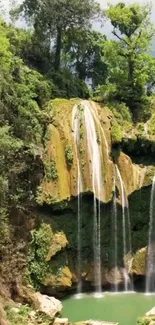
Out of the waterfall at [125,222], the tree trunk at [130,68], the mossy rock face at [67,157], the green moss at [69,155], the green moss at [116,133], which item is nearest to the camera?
the mossy rock face at [67,157]

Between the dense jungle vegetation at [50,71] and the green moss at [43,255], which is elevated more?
the dense jungle vegetation at [50,71]

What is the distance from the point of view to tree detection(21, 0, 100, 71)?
1222 inches

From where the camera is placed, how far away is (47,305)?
19.4 metres

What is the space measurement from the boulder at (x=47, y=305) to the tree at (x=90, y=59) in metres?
20.4

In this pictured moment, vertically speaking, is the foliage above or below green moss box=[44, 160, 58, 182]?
below

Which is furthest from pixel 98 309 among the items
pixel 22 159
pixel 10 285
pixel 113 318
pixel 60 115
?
pixel 60 115

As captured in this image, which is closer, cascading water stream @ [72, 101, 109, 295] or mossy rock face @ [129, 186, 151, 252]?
cascading water stream @ [72, 101, 109, 295]

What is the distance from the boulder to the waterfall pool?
86 cm

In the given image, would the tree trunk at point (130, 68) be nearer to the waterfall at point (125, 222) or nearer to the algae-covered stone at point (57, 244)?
the waterfall at point (125, 222)

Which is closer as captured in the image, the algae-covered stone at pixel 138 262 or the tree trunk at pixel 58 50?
the algae-covered stone at pixel 138 262

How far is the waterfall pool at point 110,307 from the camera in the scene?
797 inches

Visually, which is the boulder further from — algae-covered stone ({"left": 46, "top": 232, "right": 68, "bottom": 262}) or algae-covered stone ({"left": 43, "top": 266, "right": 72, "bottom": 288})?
algae-covered stone ({"left": 46, "top": 232, "right": 68, "bottom": 262})

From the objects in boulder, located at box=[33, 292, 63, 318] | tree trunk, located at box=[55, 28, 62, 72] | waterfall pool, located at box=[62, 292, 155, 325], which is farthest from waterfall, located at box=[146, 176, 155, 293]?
tree trunk, located at box=[55, 28, 62, 72]

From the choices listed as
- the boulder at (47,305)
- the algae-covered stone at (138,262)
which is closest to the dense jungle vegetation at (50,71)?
the boulder at (47,305)
